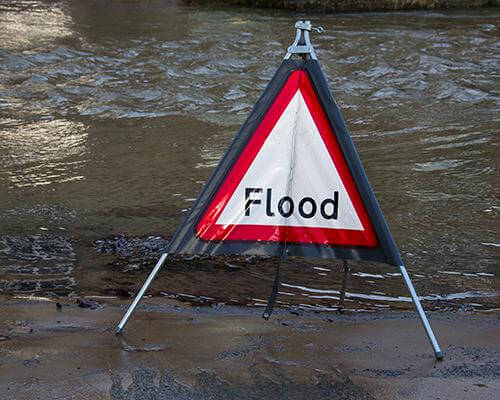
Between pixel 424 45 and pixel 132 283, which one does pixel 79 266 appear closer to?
pixel 132 283

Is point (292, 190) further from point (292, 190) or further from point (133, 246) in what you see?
point (133, 246)

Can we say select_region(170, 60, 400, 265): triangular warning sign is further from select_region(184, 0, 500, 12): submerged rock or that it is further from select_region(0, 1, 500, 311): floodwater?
select_region(184, 0, 500, 12): submerged rock

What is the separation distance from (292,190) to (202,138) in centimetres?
444

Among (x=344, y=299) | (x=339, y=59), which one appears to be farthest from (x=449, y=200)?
(x=339, y=59)

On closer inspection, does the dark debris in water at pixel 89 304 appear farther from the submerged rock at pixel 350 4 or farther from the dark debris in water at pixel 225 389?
the submerged rock at pixel 350 4

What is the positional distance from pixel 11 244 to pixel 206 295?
1.49 m

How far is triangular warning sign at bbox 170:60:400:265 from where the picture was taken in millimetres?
4262

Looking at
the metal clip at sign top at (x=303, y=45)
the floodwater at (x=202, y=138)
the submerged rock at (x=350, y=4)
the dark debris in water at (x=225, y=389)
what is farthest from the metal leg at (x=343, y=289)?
the submerged rock at (x=350, y=4)

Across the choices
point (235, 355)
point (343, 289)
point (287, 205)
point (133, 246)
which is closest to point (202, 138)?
point (133, 246)

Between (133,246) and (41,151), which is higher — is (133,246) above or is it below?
above

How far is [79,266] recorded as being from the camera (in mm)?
5473

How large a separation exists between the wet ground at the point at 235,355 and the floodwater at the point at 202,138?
0.36 meters

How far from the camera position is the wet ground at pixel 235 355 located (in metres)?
3.80

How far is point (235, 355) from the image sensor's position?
4.14 m
